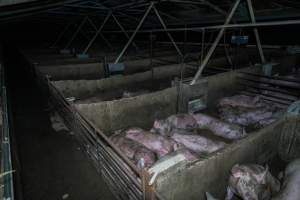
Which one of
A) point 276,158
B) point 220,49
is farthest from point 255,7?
point 276,158

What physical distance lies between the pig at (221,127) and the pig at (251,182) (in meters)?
1.14

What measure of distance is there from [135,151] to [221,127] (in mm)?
1656

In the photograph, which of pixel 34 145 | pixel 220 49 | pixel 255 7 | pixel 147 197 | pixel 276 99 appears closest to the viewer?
pixel 147 197

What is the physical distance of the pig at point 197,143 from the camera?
296 cm

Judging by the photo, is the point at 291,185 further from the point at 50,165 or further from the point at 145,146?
the point at 50,165

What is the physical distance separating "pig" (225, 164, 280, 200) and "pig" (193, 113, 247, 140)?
114 centimetres

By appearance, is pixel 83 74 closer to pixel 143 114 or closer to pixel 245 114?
pixel 143 114

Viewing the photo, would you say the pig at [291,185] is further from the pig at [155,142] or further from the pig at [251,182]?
the pig at [155,142]

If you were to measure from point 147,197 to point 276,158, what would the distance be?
8.00 ft

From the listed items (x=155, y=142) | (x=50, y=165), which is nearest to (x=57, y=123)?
(x=50, y=165)

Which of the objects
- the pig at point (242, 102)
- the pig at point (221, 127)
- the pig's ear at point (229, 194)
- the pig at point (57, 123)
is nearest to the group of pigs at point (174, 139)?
the pig at point (221, 127)

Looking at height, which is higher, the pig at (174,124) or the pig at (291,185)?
the pig at (174,124)

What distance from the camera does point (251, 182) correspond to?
7.00 feet

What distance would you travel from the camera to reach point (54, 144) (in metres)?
3.54
